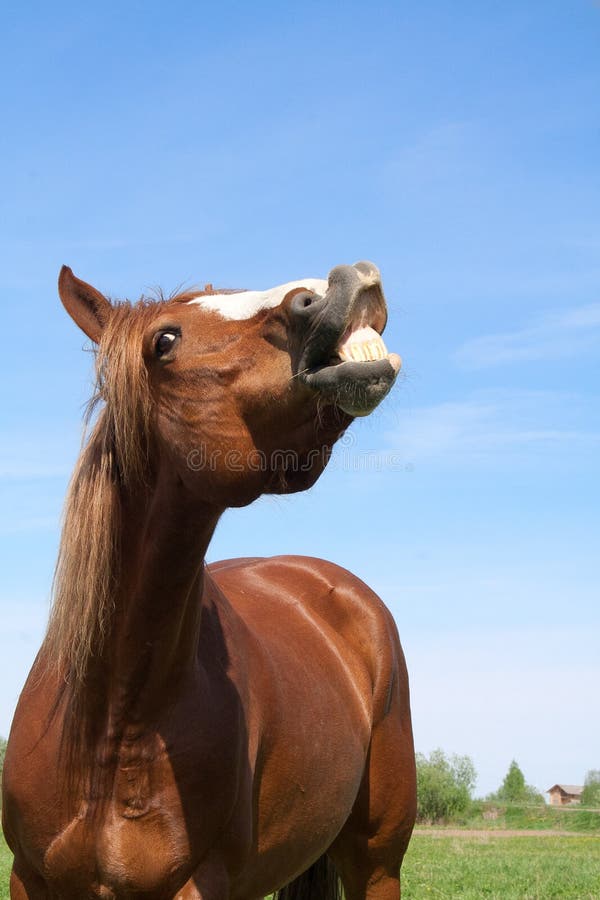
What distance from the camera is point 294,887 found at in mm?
5031

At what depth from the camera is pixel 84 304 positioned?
3.15 m

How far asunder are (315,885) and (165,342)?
337cm

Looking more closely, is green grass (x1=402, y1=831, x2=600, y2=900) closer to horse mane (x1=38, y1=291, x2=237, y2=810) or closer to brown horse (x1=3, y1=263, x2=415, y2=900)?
brown horse (x1=3, y1=263, x2=415, y2=900)

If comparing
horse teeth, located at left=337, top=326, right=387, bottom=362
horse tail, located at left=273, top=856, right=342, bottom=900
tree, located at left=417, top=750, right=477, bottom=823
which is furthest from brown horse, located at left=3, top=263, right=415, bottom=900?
tree, located at left=417, top=750, right=477, bottom=823

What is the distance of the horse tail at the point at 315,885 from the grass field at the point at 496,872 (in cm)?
352

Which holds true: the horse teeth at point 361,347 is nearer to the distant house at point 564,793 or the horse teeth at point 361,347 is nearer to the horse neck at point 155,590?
the horse neck at point 155,590

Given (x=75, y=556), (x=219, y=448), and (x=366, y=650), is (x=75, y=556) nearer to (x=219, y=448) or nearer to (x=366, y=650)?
(x=219, y=448)

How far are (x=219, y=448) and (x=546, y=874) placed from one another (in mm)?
9183

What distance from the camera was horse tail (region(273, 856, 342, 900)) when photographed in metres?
5.02

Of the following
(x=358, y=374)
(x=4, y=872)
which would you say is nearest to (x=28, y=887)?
(x=358, y=374)

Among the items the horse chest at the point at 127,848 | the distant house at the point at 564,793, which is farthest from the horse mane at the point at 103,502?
the distant house at the point at 564,793

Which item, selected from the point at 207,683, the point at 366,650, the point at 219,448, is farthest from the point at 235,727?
the point at 366,650

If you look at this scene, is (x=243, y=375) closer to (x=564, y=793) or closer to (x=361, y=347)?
(x=361, y=347)

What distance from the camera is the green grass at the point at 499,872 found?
28.7ft
